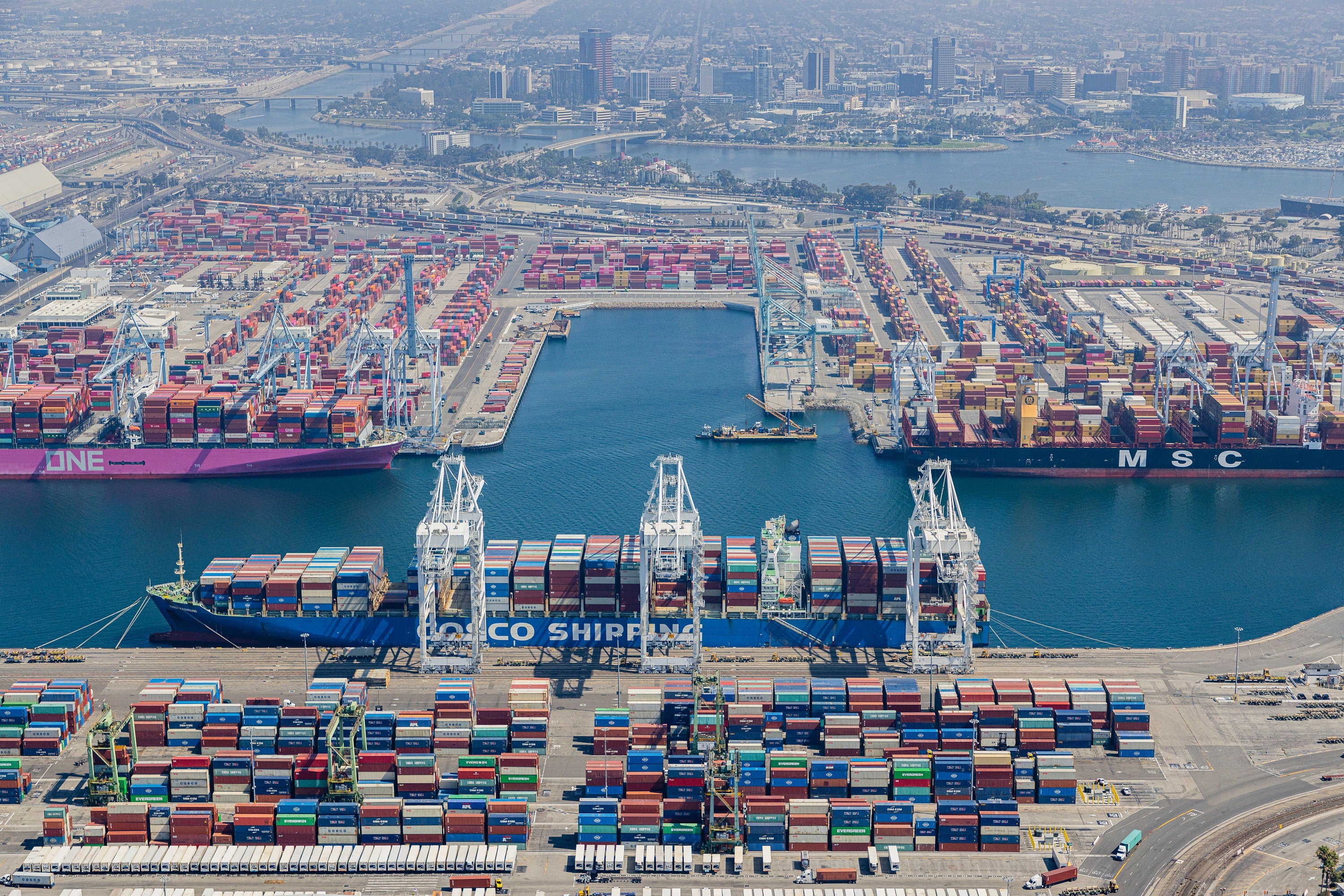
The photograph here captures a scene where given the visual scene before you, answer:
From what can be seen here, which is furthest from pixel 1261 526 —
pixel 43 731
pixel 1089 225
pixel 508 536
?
pixel 1089 225

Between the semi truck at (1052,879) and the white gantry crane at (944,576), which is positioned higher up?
the white gantry crane at (944,576)

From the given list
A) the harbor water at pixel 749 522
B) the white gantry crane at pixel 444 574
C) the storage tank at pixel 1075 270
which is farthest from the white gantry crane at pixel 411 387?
the storage tank at pixel 1075 270

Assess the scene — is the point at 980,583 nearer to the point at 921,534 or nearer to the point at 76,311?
the point at 921,534

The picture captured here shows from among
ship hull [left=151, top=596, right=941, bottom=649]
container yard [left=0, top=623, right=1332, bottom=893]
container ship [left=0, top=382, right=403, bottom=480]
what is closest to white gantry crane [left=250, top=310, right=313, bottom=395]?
container ship [left=0, top=382, right=403, bottom=480]

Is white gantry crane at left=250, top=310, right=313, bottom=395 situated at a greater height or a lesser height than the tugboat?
greater

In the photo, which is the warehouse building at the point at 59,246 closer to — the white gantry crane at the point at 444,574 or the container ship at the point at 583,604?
the container ship at the point at 583,604

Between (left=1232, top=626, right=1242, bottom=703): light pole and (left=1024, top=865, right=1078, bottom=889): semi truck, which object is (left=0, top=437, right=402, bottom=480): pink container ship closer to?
(left=1232, top=626, right=1242, bottom=703): light pole
